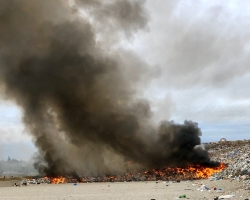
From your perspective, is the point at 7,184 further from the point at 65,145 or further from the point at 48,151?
the point at 65,145

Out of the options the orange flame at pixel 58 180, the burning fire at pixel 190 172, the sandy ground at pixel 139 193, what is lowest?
the sandy ground at pixel 139 193

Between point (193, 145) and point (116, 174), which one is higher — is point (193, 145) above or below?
above

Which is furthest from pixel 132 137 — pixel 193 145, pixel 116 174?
pixel 193 145

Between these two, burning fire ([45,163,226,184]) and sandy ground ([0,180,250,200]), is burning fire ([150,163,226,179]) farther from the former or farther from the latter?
sandy ground ([0,180,250,200])

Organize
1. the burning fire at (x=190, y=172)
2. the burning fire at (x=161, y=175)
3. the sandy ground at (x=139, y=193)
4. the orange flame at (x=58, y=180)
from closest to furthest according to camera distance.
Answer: the sandy ground at (x=139, y=193), the burning fire at (x=190, y=172), the burning fire at (x=161, y=175), the orange flame at (x=58, y=180)

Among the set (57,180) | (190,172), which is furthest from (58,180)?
(190,172)

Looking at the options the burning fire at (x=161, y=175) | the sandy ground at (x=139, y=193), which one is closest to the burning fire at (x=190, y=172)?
the burning fire at (x=161, y=175)

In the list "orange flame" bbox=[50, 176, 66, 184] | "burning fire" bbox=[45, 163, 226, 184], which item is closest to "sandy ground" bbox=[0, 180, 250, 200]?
"burning fire" bbox=[45, 163, 226, 184]

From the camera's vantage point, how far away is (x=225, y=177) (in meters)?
35.1

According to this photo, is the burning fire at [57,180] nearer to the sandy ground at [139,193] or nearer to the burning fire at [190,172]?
the burning fire at [190,172]

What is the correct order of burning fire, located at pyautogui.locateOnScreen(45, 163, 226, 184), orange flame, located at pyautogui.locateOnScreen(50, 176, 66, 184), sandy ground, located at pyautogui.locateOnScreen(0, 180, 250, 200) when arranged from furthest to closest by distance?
1. orange flame, located at pyautogui.locateOnScreen(50, 176, 66, 184)
2. burning fire, located at pyautogui.locateOnScreen(45, 163, 226, 184)
3. sandy ground, located at pyautogui.locateOnScreen(0, 180, 250, 200)

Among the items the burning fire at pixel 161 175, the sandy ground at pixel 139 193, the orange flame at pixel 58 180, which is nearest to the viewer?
the sandy ground at pixel 139 193

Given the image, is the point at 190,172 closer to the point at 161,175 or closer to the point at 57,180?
the point at 161,175

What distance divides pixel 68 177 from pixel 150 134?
1430cm
